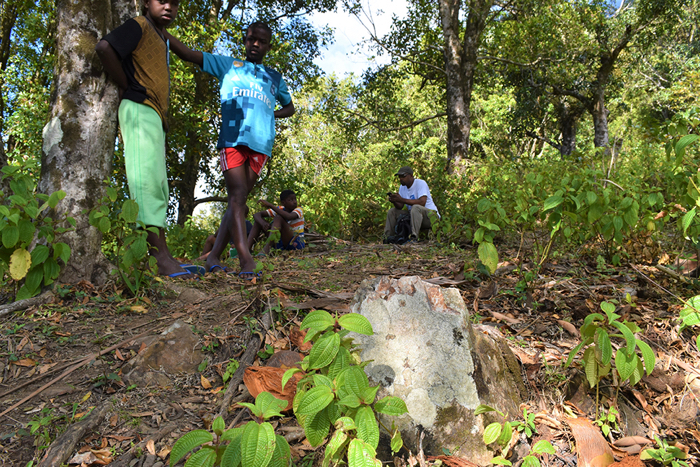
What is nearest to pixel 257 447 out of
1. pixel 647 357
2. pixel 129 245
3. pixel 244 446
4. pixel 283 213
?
pixel 244 446

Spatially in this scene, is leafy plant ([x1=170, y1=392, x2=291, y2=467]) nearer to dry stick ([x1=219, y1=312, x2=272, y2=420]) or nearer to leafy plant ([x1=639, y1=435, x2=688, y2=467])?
dry stick ([x1=219, y1=312, x2=272, y2=420])

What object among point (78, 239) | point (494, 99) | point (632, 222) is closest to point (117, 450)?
point (78, 239)

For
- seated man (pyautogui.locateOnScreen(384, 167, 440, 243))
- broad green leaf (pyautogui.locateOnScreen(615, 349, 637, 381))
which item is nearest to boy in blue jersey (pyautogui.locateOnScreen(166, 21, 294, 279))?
broad green leaf (pyautogui.locateOnScreen(615, 349, 637, 381))

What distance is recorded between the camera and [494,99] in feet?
53.5

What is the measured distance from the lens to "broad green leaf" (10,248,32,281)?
2252 millimetres

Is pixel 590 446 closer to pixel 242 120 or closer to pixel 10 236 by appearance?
pixel 10 236

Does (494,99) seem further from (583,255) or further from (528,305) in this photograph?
(528,305)

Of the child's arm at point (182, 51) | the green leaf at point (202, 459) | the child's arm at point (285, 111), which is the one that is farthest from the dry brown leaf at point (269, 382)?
the child's arm at point (285, 111)

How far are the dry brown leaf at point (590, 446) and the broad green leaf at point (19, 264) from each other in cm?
267

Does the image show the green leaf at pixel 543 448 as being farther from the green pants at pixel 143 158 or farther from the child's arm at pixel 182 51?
the child's arm at pixel 182 51

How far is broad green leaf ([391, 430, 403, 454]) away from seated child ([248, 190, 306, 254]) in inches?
164

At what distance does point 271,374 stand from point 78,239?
1.71 metres

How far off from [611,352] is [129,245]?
238cm

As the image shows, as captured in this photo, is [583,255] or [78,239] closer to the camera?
[78,239]
